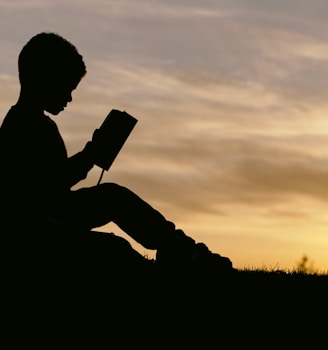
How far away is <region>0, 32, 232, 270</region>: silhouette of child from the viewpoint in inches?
290

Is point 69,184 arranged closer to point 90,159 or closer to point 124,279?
point 90,159

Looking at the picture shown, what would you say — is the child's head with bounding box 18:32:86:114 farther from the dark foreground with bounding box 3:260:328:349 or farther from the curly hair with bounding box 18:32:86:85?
the dark foreground with bounding box 3:260:328:349

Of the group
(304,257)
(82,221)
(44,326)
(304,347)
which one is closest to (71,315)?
(44,326)

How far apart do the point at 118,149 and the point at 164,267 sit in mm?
1061

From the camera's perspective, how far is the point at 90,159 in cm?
768

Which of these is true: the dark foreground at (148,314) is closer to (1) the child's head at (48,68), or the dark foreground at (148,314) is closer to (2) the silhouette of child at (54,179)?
(2) the silhouette of child at (54,179)

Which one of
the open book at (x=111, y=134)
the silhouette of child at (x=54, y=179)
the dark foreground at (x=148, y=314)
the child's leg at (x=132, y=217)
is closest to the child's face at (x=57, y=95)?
the silhouette of child at (x=54, y=179)

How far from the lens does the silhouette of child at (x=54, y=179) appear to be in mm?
7375

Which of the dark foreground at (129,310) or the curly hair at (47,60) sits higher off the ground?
the curly hair at (47,60)

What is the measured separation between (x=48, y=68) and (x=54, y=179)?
92 cm

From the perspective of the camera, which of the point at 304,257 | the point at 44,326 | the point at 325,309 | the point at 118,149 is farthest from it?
the point at 304,257

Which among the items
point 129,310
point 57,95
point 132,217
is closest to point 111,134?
point 57,95

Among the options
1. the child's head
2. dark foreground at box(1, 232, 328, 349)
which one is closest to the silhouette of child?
the child's head

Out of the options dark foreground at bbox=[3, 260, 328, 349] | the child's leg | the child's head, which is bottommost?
dark foreground at bbox=[3, 260, 328, 349]
